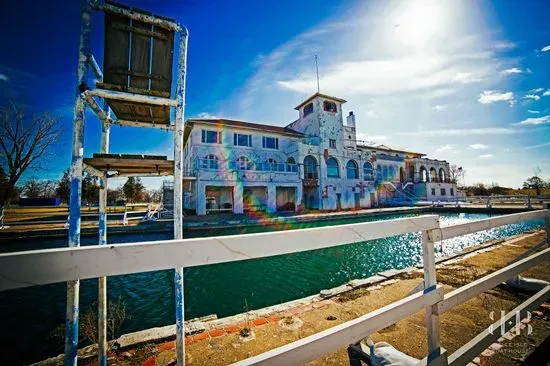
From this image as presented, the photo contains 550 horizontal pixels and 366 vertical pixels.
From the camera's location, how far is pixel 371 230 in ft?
4.39

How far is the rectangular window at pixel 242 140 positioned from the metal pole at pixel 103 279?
66.9ft

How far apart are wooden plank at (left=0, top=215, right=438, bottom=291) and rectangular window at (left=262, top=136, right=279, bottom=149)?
2418 centimetres

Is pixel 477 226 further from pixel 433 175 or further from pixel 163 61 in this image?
pixel 433 175

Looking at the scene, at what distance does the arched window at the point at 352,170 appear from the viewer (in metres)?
29.3

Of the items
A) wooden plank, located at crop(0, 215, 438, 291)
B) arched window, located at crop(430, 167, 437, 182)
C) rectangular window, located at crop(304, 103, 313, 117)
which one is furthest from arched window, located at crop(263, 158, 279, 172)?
arched window, located at crop(430, 167, 437, 182)

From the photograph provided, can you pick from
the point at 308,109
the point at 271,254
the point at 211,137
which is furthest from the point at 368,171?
the point at 271,254

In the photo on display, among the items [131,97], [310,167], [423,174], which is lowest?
[131,97]

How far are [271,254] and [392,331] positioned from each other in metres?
2.88

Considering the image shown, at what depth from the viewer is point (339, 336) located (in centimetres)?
109

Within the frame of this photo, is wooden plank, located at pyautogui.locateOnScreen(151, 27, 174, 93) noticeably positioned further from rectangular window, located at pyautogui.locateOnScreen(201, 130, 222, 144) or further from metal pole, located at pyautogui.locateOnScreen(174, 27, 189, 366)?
rectangular window, located at pyautogui.locateOnScreen(201, 130, 222, 144)

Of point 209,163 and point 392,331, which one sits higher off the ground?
point 209,163

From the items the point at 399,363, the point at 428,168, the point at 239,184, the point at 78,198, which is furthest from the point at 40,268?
the point at 428,168

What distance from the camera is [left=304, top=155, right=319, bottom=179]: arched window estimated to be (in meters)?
26.5

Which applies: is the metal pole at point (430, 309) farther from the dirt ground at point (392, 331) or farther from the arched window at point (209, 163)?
the arched window at point (209, 163)
